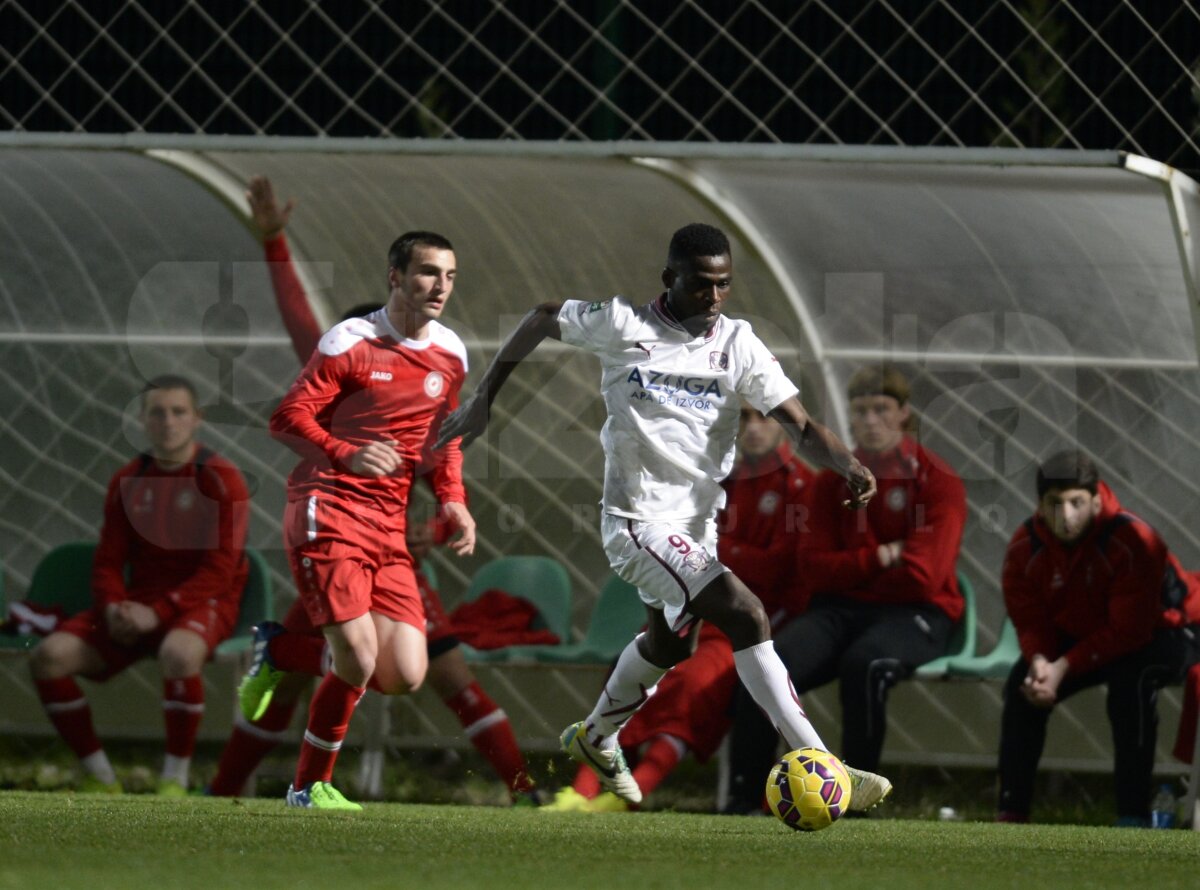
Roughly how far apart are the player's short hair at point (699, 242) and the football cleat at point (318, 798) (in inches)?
72.5

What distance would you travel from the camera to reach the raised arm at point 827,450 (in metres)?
4.90

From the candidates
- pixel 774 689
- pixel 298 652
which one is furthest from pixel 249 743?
pixel 774 689

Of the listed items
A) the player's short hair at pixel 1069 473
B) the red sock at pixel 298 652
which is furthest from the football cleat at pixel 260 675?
the player's short hair at pixel 1069 473

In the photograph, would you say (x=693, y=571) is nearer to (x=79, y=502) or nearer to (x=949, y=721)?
(x=949, y=721)

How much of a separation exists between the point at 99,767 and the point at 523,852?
2.81 meters

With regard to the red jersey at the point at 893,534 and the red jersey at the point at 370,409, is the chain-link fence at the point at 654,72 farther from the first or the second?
the red jersey at the point at 893,534

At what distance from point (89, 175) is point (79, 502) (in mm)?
1222

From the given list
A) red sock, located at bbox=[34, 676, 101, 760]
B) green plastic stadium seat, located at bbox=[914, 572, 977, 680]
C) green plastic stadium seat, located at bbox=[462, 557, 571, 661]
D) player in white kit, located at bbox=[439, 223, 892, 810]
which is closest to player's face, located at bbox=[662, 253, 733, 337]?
player in white kit, located at bbox=[439, 223, 892, 810]

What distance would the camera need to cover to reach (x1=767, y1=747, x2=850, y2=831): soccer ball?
15.5 feet

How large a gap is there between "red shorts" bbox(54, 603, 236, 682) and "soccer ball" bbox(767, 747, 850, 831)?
253 centimetres

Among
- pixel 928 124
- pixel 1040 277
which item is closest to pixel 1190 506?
pixel 1040 277

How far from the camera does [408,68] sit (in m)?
8.52

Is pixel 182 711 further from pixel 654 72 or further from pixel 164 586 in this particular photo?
pixel 654 72

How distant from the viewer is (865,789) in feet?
16.1
